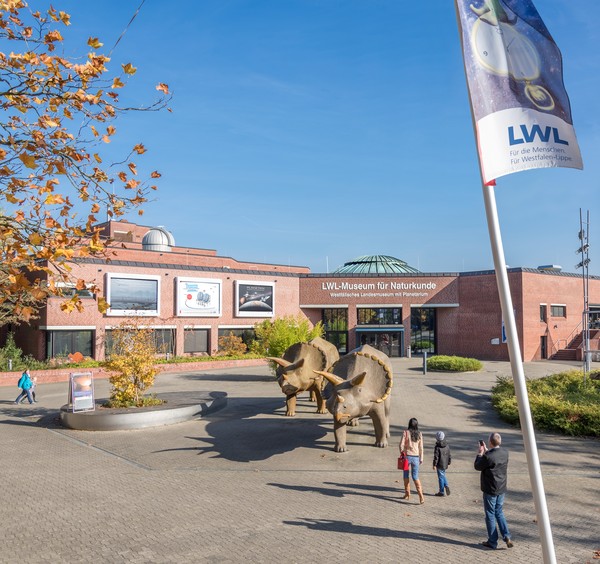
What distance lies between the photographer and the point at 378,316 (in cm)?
4541

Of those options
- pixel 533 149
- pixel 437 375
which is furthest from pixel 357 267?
pixel 533 149

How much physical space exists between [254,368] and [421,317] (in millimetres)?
16125

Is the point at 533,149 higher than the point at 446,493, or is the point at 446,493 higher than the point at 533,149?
the point at 533,149

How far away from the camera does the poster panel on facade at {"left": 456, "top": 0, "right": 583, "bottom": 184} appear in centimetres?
545

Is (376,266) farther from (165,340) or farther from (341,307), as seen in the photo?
(165,340)

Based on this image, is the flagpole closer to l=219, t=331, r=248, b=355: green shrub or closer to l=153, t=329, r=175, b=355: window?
l=153, t=329, r=175, b=355: window

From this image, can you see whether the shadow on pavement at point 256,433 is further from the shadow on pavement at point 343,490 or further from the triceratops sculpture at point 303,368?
the shadow on pavement at point 343,490

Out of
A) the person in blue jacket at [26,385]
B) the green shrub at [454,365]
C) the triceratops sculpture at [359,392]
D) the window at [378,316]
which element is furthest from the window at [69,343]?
the triceratops sculpture at [359,392]

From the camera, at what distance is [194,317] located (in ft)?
131

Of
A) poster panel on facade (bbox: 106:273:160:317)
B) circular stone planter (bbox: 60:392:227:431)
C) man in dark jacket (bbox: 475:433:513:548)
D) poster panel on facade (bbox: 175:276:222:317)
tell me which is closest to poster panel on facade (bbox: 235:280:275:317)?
poster panel on facade (bbox: 175:276:222:317)

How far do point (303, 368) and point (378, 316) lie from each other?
2795 cm

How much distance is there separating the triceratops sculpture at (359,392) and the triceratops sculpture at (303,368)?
110 inches

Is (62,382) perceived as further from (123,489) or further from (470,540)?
(470,540)

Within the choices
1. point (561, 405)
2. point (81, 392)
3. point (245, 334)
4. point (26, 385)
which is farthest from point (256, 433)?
point (245, 334)
